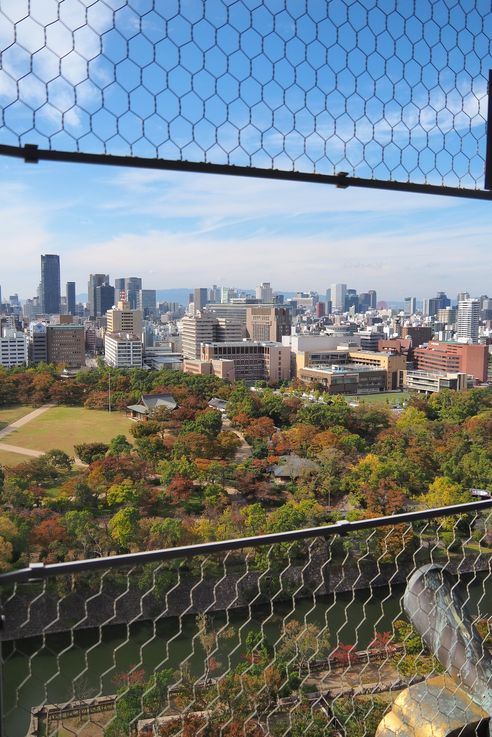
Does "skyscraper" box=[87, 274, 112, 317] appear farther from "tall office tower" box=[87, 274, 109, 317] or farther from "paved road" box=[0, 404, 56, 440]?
"paved road" box=[0, 404, 56, 440]

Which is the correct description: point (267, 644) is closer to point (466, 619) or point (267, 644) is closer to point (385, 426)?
point (466, 619)

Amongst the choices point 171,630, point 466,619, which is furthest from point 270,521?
point 466,619

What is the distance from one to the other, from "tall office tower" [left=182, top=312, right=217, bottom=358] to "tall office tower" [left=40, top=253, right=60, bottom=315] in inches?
468

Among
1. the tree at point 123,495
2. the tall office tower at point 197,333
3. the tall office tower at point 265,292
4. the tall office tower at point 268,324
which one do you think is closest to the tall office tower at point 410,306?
the tall office tower at point 265,292

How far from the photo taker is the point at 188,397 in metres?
9.35

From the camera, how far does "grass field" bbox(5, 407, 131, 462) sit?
25.3 feet

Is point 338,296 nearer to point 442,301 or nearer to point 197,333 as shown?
point 442,301

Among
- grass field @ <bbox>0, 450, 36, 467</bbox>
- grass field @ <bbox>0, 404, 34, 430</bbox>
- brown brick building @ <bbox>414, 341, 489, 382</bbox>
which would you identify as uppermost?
brown brick building @ <bbox>414, 341, 489, 382</bbox>

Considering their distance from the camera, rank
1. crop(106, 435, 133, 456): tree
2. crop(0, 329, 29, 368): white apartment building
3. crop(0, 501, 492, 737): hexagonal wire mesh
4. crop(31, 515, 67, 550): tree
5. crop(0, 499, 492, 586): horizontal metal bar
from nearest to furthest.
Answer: crop(0, 499, 492, 586): horizontal metal bar < crop(0, 501, 492, 737): hexagonal wire mesh < crop(31, 515, 67, 550): tree < crop(106, 435, 133, 456): tree < crop(0, 329, 29, 368): white apartment building

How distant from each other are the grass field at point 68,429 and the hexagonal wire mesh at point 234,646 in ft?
12.4

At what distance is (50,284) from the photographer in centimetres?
2981

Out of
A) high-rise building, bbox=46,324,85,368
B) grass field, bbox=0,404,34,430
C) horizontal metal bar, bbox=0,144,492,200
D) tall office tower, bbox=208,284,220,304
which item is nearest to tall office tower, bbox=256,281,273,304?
tall office tower, bbox=208,284,220,304

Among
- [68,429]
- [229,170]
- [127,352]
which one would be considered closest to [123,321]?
[127,352]

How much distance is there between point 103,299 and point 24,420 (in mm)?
23476
